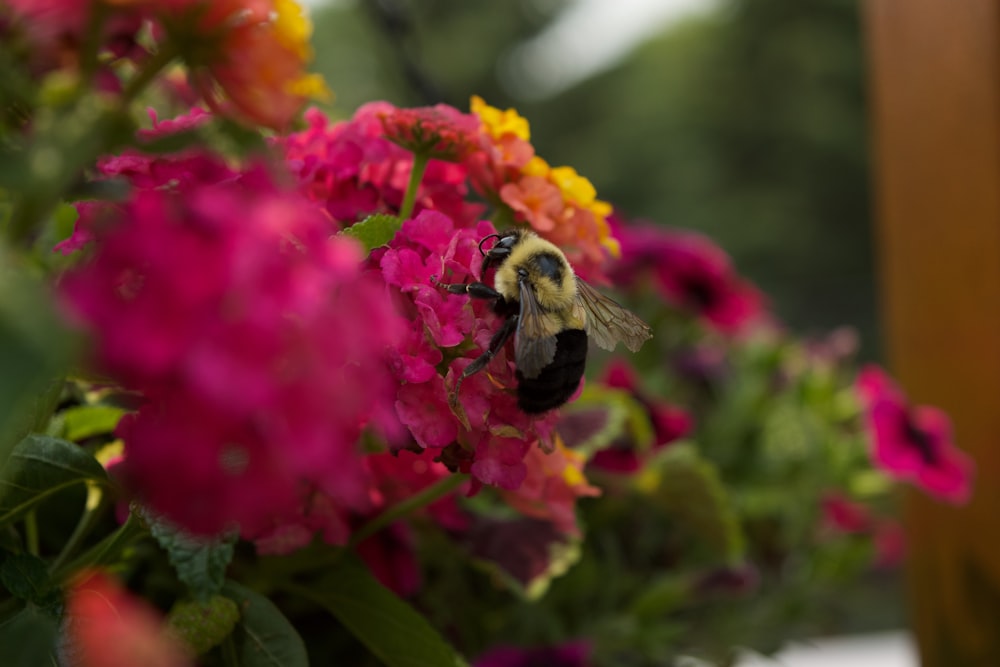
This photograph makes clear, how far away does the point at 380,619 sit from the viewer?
385 millimetres

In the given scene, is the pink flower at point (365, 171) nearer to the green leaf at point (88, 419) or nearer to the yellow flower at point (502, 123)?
the yellow flower at point (502, 123)

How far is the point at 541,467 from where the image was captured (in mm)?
383

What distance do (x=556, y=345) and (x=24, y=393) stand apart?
21 centimetres

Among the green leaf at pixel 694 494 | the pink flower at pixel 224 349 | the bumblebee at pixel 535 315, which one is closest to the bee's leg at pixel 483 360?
the bumblebee at pixel 535 315

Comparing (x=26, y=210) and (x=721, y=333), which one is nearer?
(x=26, y=210)

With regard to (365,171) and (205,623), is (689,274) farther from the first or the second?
(205,623)

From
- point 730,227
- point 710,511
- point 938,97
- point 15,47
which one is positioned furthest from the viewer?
point 730,227

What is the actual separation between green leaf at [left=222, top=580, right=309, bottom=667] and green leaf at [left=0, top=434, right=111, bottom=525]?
0.07 metres

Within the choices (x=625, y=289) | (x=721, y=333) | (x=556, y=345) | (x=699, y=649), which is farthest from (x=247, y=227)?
(x=721, y=333)

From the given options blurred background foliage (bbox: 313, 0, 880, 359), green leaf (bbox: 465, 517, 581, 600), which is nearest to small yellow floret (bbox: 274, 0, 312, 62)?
green leaf (bbox: 465, 517, 581, 600)

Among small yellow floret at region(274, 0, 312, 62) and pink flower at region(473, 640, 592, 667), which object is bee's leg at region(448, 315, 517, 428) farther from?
pink flower at region(473, 640, 592, 667)

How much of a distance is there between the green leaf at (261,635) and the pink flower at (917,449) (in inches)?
24.0

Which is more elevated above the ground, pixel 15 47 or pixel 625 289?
pixel 15 47

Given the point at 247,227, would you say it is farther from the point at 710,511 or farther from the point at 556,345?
the point at 710,511
